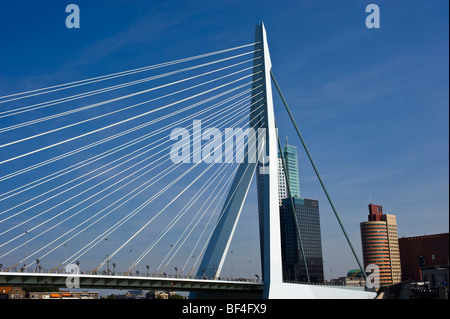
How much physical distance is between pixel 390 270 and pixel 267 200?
449 feet

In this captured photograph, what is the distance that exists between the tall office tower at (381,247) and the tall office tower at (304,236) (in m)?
14.5

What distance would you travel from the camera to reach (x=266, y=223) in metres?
35.8

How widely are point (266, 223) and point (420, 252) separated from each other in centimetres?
14435

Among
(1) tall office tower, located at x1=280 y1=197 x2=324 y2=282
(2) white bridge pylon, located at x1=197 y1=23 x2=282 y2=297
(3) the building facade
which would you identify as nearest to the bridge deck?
(2) white bridge pylon, located at x1=197 y1=23 x2=282 y2=297

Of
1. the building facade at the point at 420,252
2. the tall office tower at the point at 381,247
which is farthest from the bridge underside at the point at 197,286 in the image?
the building facade at the point at 420,252

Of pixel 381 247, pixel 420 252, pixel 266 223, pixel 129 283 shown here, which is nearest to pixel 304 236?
pixel 381 247

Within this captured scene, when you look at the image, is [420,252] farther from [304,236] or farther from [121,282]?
[121,282]

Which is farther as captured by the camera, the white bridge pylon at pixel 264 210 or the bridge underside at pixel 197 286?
the white bridge pylon at pixel 264 210

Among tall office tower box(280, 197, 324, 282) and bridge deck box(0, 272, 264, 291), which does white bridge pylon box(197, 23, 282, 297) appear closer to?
bridge deck box(0, 272, 264, 291)

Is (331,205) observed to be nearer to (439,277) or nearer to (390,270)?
(439,277)

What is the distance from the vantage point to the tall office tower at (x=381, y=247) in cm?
15612

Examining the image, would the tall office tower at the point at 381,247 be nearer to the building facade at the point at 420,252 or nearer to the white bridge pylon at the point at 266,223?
the building facade at the point at 420,252
